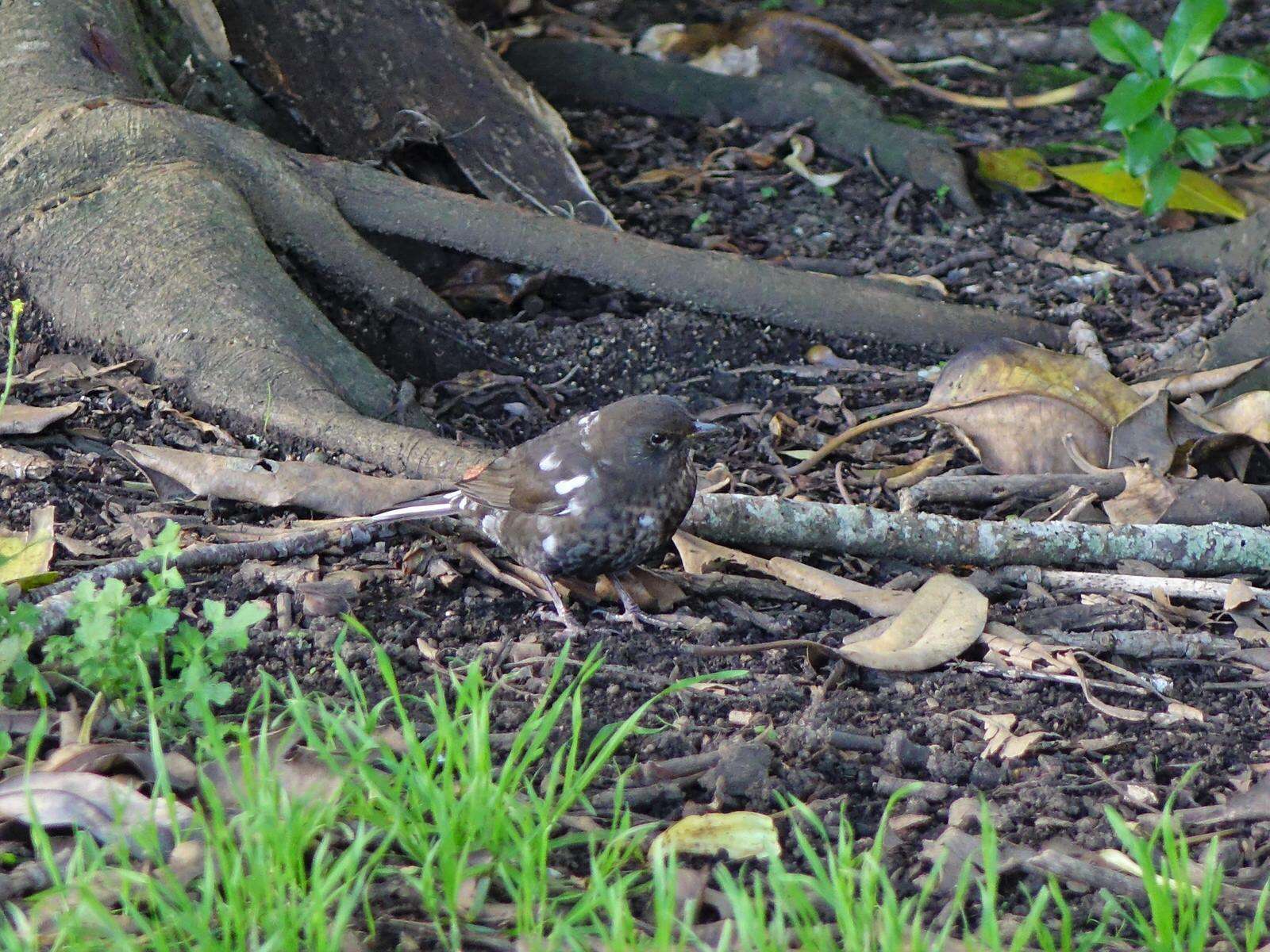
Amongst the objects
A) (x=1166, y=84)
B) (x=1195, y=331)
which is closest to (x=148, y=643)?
(x=1195, y=331)

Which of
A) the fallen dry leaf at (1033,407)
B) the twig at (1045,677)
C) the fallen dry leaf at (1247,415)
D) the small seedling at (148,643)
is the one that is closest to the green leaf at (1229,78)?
the fallen dry leaf at (1247,415)

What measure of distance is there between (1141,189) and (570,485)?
3926mm

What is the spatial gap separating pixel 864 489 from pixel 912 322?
112 centimetres

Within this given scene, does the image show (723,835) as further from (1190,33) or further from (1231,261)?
(1190,33)

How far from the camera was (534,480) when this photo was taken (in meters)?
3.89

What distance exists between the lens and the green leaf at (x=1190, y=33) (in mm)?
5668

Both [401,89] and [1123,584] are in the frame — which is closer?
[1123,584]

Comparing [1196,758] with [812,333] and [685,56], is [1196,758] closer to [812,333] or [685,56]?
[812,333]

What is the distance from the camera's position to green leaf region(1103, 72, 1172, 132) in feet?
18.7

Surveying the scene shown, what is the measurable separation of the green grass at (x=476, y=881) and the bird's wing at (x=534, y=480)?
111cm

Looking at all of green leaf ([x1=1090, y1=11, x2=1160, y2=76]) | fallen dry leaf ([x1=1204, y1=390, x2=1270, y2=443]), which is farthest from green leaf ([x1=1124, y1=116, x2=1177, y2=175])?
fallen dry leaf ([x1=1204, y1=390, x2=1270, y2=443])

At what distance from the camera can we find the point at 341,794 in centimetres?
257

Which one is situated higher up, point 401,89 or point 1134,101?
point 401,89

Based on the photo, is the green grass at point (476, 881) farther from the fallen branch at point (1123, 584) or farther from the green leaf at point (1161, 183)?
the green leaf at point (1161, 183)
